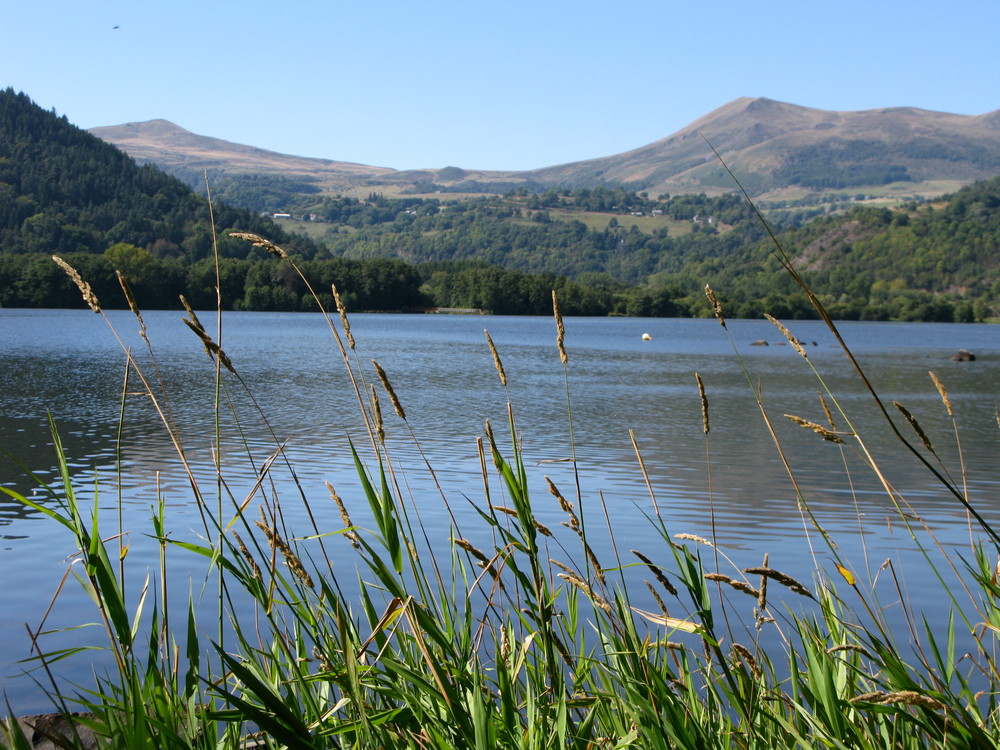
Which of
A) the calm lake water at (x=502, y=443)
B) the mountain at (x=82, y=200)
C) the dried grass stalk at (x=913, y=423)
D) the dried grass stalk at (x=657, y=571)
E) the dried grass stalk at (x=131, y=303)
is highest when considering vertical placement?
the mountain at (x=82, y=200)

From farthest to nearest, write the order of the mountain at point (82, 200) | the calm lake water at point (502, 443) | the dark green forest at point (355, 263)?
the mountain at point (82, 200)
the dark green forest at point (355, 263)
the calm lake water at point (502, 443)

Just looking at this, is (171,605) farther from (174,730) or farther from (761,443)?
(761,443)

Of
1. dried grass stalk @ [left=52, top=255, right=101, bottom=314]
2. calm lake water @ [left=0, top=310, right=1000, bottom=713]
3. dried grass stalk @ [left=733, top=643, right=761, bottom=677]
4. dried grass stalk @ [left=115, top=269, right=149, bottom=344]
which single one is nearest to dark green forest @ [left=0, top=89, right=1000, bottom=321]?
calm lake water @ [left=0, top=310, right=1000, bottom=713]

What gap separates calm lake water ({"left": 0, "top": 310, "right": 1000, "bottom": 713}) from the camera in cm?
866

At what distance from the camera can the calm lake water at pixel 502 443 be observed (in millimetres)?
8664

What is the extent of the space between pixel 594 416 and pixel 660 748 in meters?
19.9

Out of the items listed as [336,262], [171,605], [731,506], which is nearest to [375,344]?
[731,506]

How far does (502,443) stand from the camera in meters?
15.7

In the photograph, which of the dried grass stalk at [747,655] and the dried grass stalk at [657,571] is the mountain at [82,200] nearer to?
the dried grass stalk at [657,571]

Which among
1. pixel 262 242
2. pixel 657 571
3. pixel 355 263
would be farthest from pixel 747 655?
pixel 355 263

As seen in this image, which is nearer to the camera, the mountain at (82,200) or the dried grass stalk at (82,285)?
the dried grass stalk at (82,285)

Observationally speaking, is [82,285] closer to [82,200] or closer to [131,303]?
[131,303]

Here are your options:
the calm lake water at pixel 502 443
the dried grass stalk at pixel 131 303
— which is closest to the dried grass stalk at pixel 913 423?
the calm lake water at pixel 502 443

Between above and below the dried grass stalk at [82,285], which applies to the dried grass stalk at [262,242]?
above
